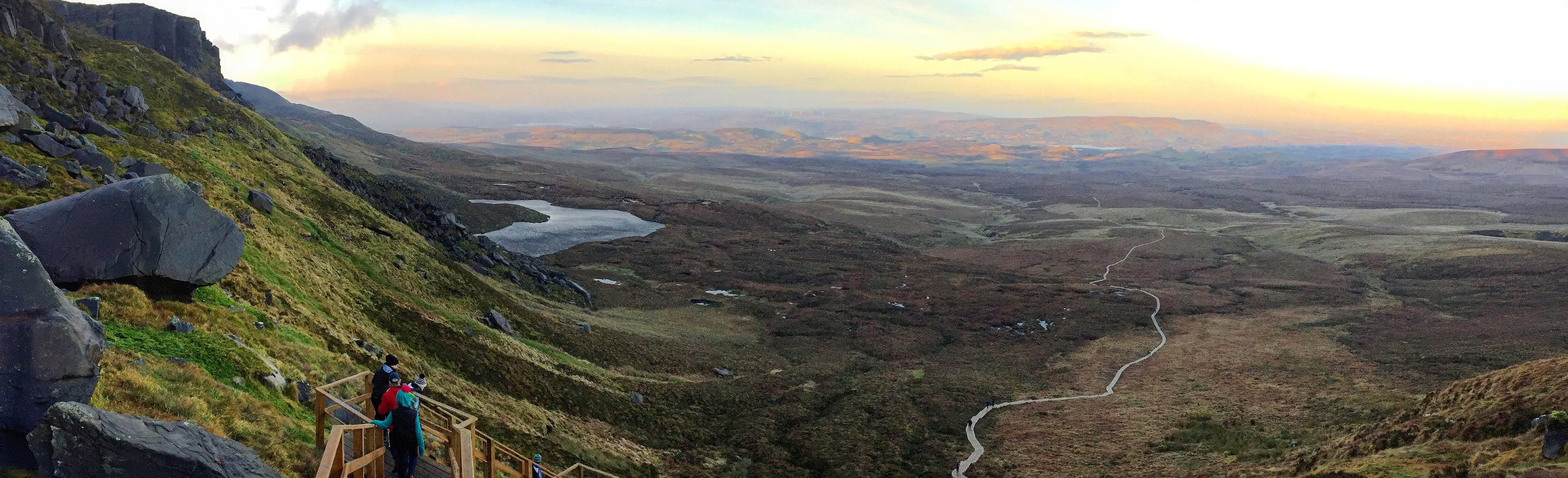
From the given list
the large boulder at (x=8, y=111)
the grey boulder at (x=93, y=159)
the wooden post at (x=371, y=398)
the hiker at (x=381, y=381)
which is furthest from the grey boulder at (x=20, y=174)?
the hiker at (x=381, y=381)

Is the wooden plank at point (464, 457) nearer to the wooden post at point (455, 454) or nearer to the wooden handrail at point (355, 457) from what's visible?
the wooden post at point (455, 454)

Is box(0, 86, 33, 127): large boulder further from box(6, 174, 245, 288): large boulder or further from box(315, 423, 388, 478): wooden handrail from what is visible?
box(315, 423, 388, 478): wooden handrail


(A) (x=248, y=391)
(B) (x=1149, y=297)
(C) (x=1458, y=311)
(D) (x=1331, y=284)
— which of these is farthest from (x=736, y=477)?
(D) (x=1331, y=284)

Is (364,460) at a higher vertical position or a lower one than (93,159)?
lower

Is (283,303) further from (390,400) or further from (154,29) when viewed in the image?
(154,29)

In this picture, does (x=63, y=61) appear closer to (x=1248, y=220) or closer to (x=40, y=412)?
(x=40, y=412)

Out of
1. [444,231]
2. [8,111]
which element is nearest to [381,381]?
[8,111]
